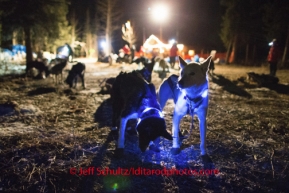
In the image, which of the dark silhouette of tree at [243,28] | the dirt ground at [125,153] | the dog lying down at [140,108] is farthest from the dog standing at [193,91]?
the dark silhouette of tree at [243,28]

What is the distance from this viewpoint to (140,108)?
3.88 meters

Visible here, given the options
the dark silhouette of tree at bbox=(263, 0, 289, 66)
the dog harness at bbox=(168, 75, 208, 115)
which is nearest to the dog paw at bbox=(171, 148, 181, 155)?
→ the dog harness at bbox=(168, 75, 208, 115)

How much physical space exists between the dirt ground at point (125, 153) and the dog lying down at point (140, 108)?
57cm

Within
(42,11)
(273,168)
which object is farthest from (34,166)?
(42,11)

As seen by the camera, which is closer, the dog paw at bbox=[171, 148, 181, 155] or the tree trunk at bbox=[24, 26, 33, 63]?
the dog paw at bbox=[171, 148, 181, 155]

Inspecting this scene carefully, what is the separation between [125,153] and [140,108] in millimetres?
1037

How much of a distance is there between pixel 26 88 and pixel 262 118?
29.0 ft

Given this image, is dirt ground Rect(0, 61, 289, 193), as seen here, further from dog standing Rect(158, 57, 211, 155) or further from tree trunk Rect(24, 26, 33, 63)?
tree trunk Rect(24, 26, 33, 63)

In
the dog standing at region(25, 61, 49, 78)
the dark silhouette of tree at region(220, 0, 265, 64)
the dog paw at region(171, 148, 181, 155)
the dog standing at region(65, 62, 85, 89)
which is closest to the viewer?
the dog paw at region(171, 148, 181, 155)

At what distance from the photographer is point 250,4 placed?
2620 centimetres

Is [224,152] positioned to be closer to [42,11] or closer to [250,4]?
[42,11]

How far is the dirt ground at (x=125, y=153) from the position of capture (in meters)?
3.51

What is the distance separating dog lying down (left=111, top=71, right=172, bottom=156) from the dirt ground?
1.87 feet

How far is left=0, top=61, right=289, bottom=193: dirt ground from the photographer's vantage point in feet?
11.5
